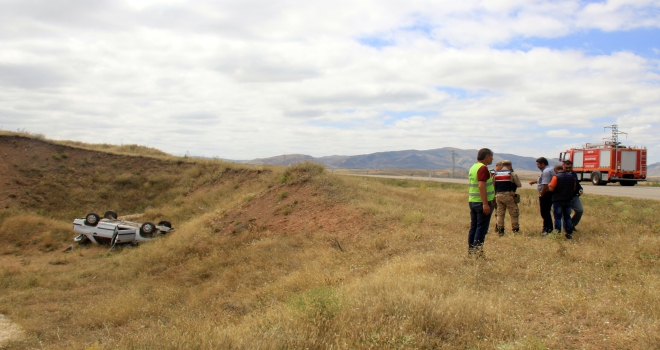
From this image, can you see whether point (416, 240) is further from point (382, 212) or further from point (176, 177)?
point (176, 177)

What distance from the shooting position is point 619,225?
440 inches

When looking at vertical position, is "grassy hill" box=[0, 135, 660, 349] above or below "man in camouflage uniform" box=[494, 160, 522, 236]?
below

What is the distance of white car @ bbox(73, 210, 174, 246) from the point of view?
57.7 ft

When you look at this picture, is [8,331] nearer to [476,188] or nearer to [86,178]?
[476,188]

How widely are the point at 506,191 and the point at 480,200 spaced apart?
2517 mm

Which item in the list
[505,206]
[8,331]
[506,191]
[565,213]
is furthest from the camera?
[505,206]

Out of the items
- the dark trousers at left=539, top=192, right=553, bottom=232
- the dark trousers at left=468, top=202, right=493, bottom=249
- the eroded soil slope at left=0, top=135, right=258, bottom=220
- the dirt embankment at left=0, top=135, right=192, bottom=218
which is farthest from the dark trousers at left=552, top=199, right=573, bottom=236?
the dirt embankment at left=0, top=135, right=192, bottom=218

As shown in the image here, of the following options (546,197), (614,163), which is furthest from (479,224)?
(614,163)

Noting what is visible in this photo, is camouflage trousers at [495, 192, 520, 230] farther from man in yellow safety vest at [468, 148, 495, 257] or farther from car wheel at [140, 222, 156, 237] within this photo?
car wheel at [140, 222, 156, 237]

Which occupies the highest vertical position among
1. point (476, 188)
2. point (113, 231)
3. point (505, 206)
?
point (476, 188)

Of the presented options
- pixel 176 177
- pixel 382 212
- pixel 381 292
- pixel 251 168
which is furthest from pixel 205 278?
pixel 176 177

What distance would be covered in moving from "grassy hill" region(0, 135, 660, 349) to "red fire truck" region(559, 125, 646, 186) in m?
11.9

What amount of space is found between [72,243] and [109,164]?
34.7 ft

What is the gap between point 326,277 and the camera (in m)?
8.17
